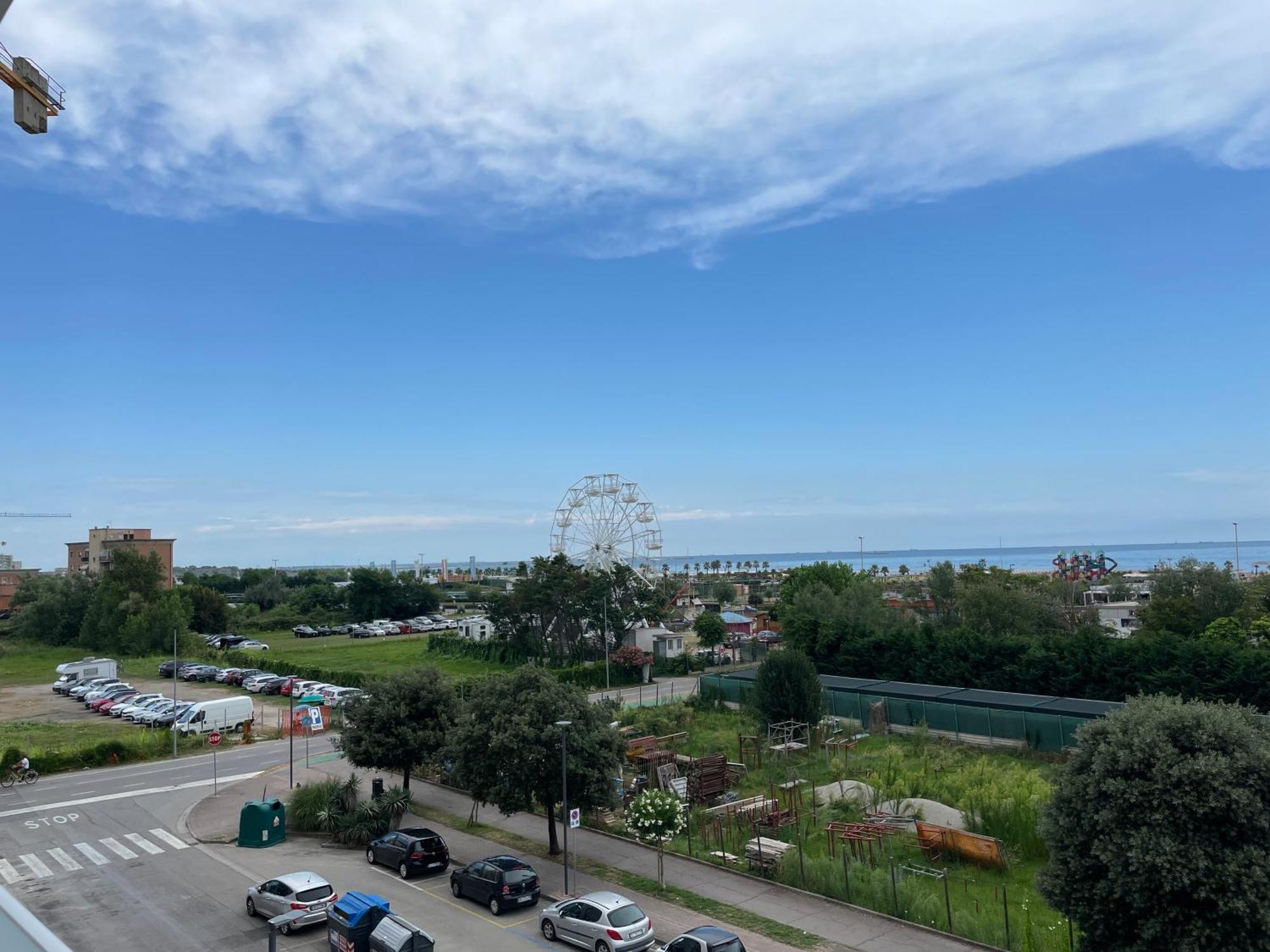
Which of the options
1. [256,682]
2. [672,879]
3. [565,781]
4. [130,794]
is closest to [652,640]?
[256,682]

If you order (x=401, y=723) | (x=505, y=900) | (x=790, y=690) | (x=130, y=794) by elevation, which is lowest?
(x=130, y=794)

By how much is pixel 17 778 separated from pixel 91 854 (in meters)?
13.5

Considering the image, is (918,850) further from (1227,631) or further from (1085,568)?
(1085,568)

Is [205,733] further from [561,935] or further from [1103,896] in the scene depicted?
[1103,896]

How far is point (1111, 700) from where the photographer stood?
4344 centimetres

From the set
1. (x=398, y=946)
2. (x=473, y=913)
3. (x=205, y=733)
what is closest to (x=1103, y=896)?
(x=398, y=946)

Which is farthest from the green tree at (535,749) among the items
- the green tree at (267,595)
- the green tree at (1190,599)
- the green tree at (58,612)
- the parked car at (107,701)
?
the green tree at (267,595)

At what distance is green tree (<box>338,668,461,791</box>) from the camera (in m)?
28.9

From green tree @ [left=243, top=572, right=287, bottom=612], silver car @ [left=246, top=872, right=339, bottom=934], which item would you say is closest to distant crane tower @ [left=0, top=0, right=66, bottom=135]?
silver car @ [left=246, top=872, right=339, bottom=934]

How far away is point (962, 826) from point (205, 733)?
37176 millimetres

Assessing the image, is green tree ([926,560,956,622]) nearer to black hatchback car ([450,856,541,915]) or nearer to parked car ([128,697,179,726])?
parked car ([128,697,179,726])

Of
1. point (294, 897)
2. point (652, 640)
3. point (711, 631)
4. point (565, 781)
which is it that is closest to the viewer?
point (294, 897)

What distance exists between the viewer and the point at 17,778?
118 ft

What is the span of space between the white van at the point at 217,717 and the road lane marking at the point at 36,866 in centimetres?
1870
